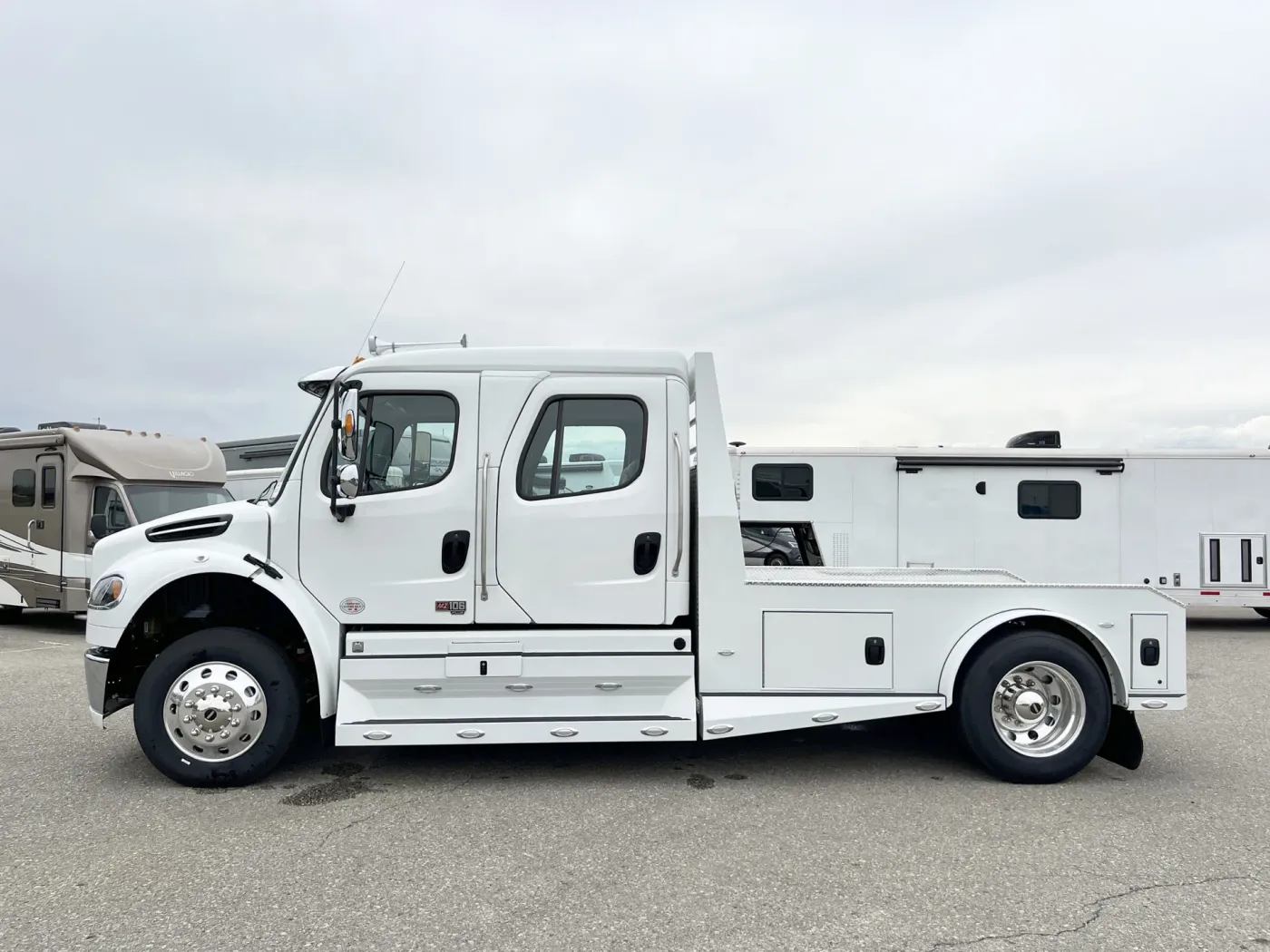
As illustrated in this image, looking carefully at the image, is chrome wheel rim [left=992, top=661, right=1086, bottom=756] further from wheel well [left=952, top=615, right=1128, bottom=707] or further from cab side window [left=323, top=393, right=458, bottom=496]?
cab side window [left=323, top=393, right=458, bottom=496]

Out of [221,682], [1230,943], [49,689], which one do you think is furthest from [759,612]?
[49,689]

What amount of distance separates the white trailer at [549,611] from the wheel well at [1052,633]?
26 millimetres

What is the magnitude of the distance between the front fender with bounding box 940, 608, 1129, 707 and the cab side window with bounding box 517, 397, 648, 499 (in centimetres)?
220

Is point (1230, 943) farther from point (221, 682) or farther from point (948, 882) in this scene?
point (221, 682)

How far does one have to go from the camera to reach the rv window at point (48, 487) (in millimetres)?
12008

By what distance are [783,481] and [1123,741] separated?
7.40m

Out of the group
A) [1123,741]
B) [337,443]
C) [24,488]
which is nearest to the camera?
[337,443]

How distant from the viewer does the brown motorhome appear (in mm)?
11836

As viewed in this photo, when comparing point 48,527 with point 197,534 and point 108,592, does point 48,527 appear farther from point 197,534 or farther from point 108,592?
point 197,534

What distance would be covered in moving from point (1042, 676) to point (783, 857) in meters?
2.23

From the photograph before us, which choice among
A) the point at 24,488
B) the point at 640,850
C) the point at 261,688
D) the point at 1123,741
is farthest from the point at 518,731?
the point at 24,488

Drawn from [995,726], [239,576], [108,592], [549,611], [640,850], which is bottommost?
[640,850]

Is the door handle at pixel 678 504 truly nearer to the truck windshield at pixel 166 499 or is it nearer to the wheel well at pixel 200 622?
the wheel well at pixel 200 622

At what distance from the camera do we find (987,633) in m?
5.08
